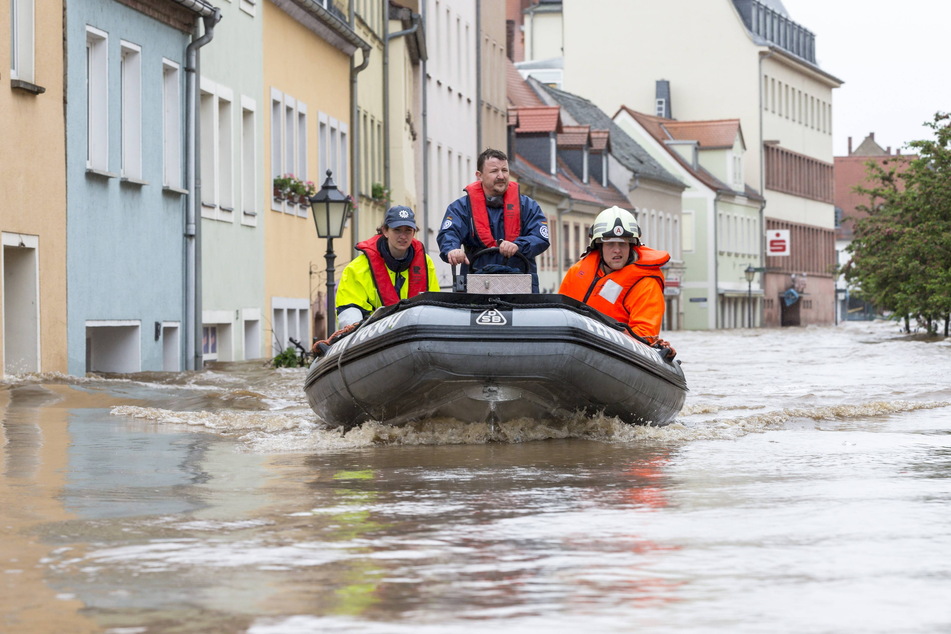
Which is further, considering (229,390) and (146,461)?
(229,390)

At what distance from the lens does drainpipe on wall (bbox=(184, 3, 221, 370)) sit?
2297 centimetres

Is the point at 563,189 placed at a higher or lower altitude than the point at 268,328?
higher

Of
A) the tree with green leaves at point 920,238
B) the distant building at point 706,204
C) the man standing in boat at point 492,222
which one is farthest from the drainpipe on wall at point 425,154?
the distant building at point 706,204

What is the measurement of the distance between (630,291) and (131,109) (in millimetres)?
8776

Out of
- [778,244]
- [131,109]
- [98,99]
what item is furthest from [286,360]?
[778,244]

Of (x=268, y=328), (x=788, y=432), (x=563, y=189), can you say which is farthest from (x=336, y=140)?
(x=563, y=189)

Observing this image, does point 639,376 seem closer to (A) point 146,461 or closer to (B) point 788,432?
(B) point 788,432

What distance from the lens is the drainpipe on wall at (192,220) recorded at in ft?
75.4

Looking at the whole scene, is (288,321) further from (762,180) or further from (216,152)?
(762,180)

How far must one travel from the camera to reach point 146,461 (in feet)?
36.6

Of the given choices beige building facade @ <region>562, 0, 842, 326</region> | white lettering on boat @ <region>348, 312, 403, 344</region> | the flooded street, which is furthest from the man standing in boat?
beige building facade @ <region>562, 0, 842, 326</region>

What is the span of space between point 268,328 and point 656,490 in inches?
745

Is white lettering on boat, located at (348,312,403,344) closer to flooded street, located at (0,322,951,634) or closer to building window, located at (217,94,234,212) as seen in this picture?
flooded street, located at (0,322,951,634)

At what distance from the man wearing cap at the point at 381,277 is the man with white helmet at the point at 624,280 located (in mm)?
1036
